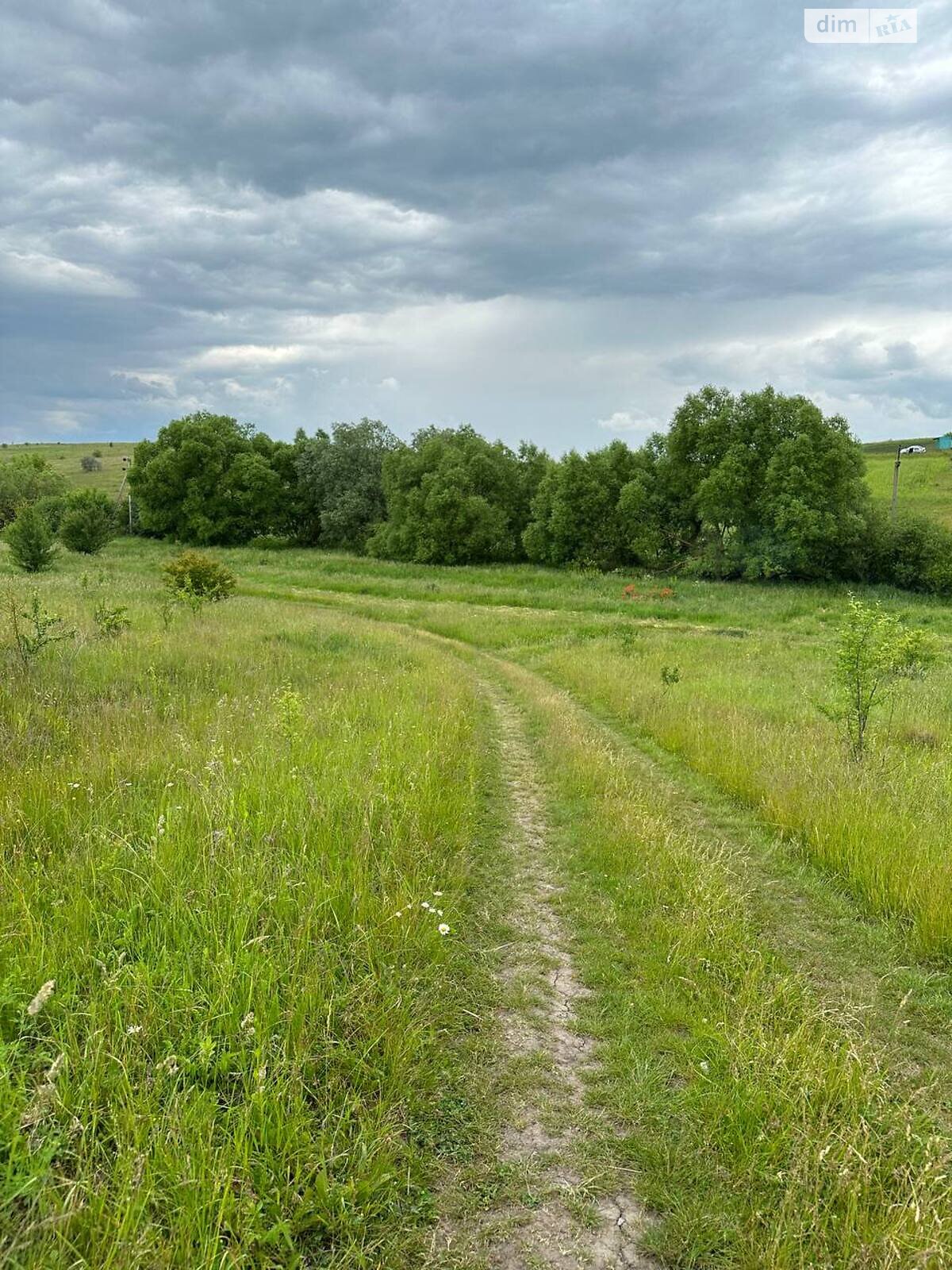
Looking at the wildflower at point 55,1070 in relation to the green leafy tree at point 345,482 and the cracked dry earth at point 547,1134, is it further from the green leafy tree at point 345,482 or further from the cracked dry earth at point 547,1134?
the green leafy tree at point 345,482

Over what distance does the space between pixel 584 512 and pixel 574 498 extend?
140cm

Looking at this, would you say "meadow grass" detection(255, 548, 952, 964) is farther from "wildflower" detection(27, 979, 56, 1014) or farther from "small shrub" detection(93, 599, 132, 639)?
"small shrub" detection(93, 599, 132, 639)

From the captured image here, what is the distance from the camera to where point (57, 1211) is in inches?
93.0

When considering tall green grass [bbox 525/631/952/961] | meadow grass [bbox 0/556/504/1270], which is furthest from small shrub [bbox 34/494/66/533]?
meadow grass [bbox 0/556/504/1270]

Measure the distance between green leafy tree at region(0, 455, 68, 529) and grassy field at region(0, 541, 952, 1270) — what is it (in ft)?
291

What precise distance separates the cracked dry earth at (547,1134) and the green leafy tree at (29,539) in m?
39.2

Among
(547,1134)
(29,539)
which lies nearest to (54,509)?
(29,539)

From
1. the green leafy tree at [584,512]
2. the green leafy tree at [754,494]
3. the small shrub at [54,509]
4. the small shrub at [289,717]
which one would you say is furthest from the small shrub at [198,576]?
the small shrub at [54,509]

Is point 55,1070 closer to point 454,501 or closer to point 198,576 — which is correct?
point 198,576

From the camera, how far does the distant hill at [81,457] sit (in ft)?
401

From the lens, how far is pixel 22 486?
8675cm

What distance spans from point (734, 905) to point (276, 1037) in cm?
387

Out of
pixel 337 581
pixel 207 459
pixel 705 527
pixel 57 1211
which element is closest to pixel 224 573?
pixel 337 581

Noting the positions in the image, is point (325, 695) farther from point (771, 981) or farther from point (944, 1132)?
point (944, 1132)
